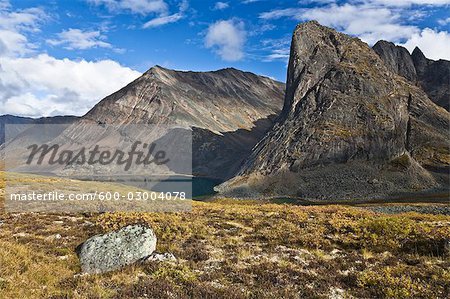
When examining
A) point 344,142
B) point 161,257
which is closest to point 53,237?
point 161,257

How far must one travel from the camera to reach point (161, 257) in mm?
16891

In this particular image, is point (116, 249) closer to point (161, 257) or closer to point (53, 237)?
point (161, 257)

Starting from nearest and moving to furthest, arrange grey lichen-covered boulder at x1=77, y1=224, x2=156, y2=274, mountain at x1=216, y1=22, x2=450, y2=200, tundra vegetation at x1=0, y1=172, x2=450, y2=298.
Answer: tundra vegetation at x1=0, y1=172, x2=450, y2=298
grey lichen-covered boulder at x1=77, y1=224, x2=156, y2=274
mountain at x1=216, y1=22, x2=450, y2=200

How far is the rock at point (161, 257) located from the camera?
1656 centimetres

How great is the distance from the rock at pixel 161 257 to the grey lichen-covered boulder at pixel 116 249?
34 cm

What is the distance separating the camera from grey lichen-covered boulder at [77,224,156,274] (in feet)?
53.0

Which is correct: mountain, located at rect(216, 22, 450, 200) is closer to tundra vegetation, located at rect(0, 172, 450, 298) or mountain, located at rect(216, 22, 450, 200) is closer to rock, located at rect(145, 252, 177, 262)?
tundra vegetation, located at rect(0, 172, 450, 298)

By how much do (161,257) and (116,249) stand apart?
223cm

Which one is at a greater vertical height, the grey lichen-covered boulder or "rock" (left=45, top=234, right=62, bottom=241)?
the grey lichen-covered boulder

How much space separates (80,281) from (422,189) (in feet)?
480

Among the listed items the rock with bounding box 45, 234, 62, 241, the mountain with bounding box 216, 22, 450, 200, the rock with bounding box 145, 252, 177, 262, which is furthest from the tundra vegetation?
the mountain with bounding box 216, 22, 450, 200

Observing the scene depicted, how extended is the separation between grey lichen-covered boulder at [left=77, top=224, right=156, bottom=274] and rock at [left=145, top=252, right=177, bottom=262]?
340 mm

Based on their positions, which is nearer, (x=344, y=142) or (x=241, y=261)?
(x=241, y=261)

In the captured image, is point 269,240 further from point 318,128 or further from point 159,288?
point 318,128
